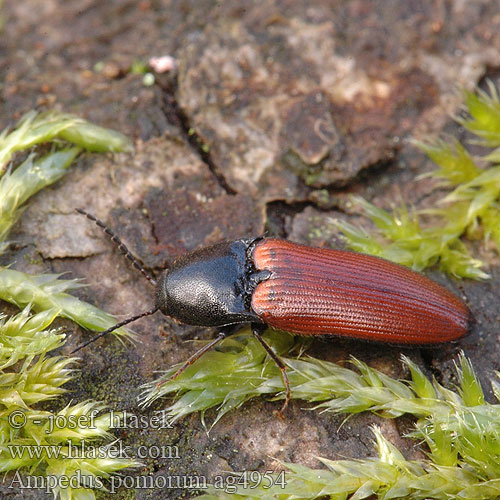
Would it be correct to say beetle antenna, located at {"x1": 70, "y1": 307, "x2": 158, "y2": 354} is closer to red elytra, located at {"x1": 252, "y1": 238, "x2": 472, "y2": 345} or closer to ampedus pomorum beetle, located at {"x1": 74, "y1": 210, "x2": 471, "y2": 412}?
ampedus pomorum beetle, located at {"x1": 74, "y1": 210, "x2": 471, "y2": 412}

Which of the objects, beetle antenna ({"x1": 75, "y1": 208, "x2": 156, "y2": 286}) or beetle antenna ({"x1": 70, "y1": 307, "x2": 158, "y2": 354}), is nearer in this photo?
beetle antenna ({"x1": 70, "y1": 307, "x2": 158, "y2": 354})

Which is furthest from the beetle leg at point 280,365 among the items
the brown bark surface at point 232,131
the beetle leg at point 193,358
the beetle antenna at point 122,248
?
the beetle antenna at point 122,248

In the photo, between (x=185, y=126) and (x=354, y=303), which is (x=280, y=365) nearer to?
(x=354, y=303)

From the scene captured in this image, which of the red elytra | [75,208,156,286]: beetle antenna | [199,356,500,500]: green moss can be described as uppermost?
[75,208,156,286]: beetle antenna

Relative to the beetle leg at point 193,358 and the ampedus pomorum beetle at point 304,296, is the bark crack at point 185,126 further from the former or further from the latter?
the beetle leg at point 193,358

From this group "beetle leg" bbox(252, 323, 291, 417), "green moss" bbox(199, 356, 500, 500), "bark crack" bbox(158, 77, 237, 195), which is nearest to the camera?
"green moss" bbox(199, 356, 500, 500)

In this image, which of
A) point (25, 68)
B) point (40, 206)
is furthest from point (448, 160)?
point (25, 68)

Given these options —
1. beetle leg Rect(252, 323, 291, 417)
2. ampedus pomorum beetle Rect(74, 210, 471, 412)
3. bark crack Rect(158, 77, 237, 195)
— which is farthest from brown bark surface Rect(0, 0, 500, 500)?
ampedus pomorum beetle Rect(74, 210, 471, 412)

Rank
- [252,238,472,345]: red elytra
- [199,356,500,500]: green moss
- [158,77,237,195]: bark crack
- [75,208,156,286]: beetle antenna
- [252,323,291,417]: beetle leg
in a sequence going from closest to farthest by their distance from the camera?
[199,356,500,500]: green moss → [252,323,291,417]: beetle leg → [252,238,472,345]: red elytra → [75,208,156,286]: beetle antenna → [158,77,237,195]: bark crack
